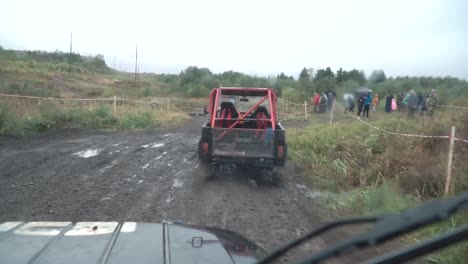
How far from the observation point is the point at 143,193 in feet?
22.4

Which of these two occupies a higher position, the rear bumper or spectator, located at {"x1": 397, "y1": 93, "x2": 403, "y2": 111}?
spectator, located at {"x1": 397, "y1": 93, "x2": 403, "y2": 111}

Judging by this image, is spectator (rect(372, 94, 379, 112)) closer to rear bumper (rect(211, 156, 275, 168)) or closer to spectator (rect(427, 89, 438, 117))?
spectator (rect(427, 89, 438, 117))

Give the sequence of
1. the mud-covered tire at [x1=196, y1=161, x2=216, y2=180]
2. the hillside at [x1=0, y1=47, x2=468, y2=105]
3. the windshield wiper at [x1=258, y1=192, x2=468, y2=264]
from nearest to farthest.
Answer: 1. the windshield wiper at [x1=258, y1=192, x2=468, y2=264]
2. the mud-covered tire at [x1=196, y1=161, x2=216, y2=180]
3. the hillside at [x1=0, y1=47, x2=468, y2=105]

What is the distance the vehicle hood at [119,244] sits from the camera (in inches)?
74.2

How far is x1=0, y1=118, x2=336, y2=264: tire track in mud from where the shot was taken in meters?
5.46

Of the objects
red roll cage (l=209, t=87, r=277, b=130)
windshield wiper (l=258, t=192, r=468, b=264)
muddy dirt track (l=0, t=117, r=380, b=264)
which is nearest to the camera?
windshield wiper (l=258, t=192, r=468, b=264)

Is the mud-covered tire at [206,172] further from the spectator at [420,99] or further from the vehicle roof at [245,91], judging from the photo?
the spectator at [420,99]

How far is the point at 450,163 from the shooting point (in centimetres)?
573

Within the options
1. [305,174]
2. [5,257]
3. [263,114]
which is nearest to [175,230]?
[5,257]

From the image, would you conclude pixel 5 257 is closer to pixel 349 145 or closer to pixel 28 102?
pixel 349 145

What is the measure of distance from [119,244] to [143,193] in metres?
4.85

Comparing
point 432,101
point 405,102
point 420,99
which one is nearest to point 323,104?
point 405,102

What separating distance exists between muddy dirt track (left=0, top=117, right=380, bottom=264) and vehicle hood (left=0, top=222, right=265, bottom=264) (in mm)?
2427


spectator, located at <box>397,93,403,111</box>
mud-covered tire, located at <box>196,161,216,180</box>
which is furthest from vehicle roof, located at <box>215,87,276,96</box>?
spectator, located at <box>397,93,403,111</box>
